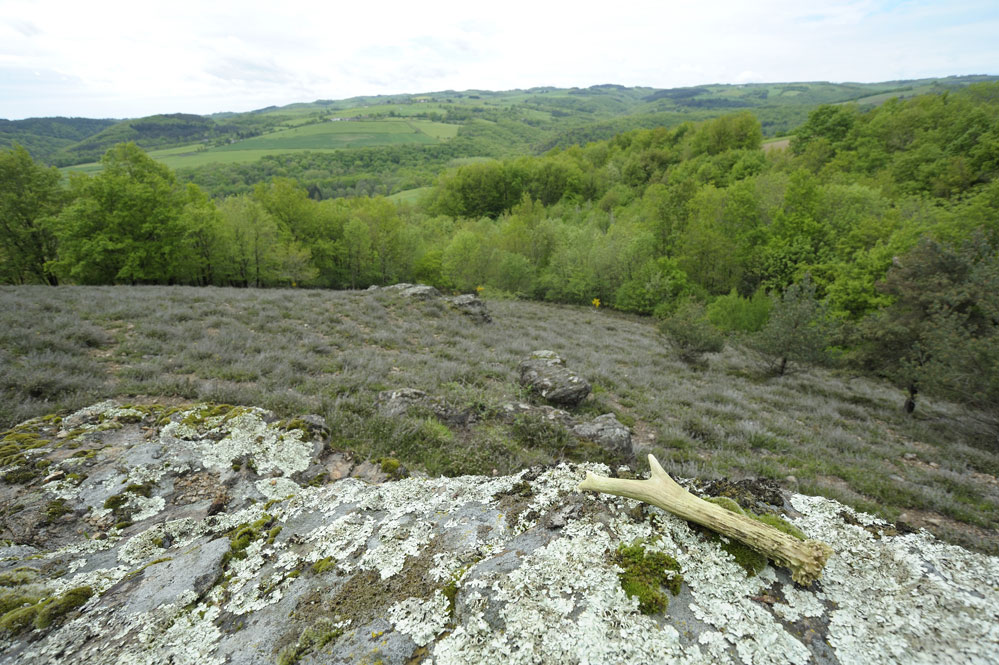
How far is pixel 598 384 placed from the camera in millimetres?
10773

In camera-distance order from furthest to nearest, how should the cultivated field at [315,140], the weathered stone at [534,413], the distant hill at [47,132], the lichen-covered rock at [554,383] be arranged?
the distant hill at [47,132]
the cultivated field at [315,140]
the lichen-covered rock at [554,383]
the weathered stone at [534,413]

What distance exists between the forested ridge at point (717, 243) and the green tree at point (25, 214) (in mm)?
85

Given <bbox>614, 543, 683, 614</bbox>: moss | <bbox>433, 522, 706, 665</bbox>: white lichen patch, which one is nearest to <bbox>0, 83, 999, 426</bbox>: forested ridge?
<bbox>614, 543, 683, 614</bbox>: moss

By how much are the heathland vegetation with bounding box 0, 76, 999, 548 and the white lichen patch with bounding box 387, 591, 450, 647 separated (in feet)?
10.5

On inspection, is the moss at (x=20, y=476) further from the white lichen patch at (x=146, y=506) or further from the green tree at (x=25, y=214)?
the green tree at (x=25, y=214)

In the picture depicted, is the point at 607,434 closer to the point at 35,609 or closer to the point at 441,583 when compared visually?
the point at 441,583

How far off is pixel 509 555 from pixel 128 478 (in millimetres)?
3620

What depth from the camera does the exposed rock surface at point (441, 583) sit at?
185 cm

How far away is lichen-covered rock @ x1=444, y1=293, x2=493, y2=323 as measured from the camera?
18125mm

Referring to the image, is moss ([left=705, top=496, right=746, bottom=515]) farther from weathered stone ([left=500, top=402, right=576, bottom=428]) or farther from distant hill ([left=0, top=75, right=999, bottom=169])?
distant hill ([left=0, top=75, right=999, bottom=169])

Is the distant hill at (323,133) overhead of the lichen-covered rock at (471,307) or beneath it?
overhead

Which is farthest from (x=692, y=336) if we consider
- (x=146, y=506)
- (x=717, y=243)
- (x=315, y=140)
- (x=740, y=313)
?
(x=315, y=140)

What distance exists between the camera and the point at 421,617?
2.04 m

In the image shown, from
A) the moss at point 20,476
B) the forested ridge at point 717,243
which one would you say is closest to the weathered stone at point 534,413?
the moss at point 20,476
